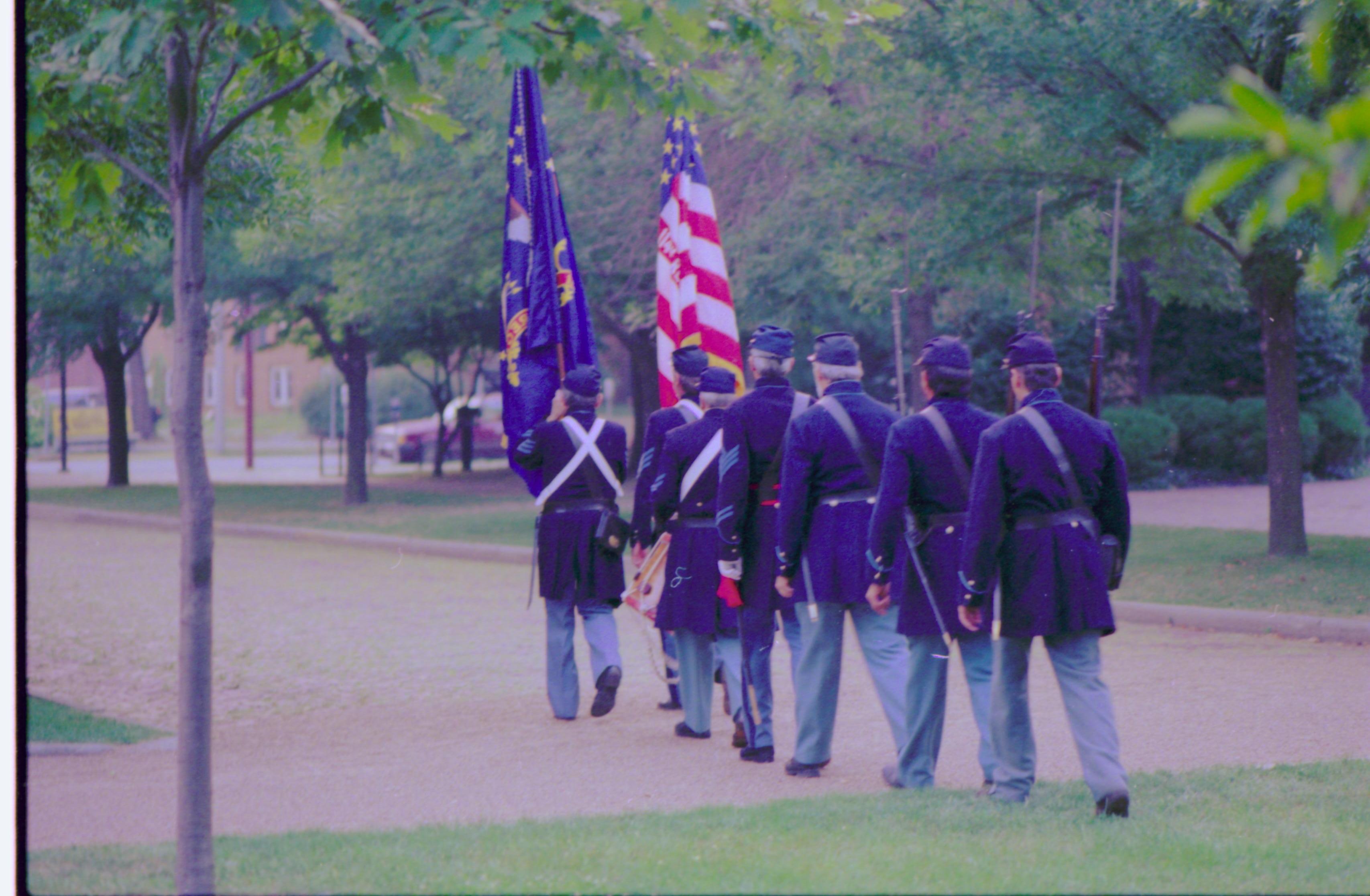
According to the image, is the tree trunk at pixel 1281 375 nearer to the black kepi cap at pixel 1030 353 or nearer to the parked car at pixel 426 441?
the black kepi cap at pixel 1030 353

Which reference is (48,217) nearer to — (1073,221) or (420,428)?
(1073,221)

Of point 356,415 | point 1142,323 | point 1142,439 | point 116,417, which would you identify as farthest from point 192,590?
point 116,417

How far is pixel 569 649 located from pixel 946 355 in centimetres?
299

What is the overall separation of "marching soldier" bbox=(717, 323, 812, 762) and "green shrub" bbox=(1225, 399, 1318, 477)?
1875cm

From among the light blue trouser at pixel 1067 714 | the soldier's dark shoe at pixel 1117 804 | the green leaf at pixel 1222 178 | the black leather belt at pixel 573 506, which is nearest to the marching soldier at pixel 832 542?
the light blue trouser at pixel 1067 714

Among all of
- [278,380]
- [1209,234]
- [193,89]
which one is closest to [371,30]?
[193,89]

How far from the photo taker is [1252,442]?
77.5 feet

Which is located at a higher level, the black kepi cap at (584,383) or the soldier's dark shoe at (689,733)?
the black kepi cap at (584,383)

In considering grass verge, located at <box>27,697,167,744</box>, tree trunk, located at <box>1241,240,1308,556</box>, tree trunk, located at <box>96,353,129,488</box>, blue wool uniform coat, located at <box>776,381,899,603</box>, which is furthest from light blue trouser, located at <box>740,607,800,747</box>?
tree trunk, located at <box>96,353,129,488</box>

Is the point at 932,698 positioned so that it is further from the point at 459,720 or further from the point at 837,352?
the point at 459,720

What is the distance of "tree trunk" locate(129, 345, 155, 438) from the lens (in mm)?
54625

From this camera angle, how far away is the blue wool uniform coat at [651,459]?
772 cm

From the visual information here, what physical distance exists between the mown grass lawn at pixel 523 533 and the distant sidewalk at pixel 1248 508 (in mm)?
1021

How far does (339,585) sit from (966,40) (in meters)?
7.95
